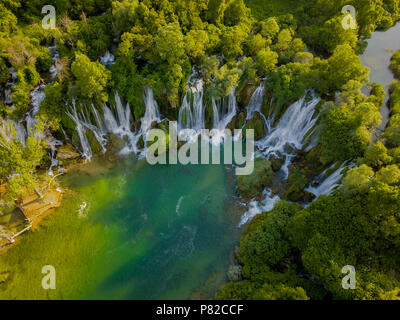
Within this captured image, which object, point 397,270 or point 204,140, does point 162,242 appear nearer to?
point 204,140

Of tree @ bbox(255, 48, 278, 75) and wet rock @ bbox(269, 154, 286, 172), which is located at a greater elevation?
tree @ bbox(255, 48, 278, 75)

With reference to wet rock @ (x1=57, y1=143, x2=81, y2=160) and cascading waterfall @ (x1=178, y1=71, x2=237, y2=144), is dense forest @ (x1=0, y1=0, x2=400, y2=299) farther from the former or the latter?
wet rock @ (x1=57, y1=143, x2=81, y2=160)

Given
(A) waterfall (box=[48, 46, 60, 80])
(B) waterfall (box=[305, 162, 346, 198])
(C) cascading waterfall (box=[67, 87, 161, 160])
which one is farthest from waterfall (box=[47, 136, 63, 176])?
(B) waterfall (box=[305, 162, 346, 198])

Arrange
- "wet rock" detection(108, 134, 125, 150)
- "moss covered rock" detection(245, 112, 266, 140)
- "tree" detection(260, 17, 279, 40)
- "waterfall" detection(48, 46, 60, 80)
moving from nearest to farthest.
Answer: "wet rock" detection(108, 134, 125, 150), "moss covered rock" detection(245, 112, 266, 140), "waterfall" detection(48, 46, 60, 80), "tree" detection(260, 17, 279, 40)

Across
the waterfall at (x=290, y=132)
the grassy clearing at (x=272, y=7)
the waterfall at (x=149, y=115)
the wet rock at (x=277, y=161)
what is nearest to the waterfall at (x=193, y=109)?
the waterfall at (x=149, y=115)

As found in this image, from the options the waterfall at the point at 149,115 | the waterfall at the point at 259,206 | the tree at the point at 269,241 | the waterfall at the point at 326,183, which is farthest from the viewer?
the waterfall at the point at 149,115

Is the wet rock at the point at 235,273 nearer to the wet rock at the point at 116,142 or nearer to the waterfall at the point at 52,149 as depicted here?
the wet rock at the point at 116,142

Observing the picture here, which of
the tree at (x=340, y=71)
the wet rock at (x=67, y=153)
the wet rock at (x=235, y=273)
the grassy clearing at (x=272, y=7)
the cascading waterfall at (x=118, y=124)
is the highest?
the grassy clearing at (x=272, y=7)

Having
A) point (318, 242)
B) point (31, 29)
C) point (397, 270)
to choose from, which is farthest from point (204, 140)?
point (31, 29)
